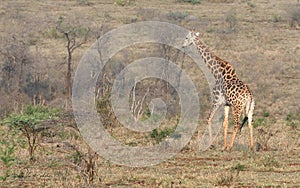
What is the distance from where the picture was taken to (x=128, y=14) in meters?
39.4

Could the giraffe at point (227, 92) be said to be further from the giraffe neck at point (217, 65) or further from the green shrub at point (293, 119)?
the green shrub at point (293, 119)

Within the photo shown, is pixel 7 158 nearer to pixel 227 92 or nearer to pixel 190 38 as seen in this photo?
pixel 227 92

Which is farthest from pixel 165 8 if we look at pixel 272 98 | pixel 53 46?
pixel 272 98

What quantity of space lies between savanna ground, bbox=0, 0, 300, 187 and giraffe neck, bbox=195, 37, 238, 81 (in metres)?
1.33

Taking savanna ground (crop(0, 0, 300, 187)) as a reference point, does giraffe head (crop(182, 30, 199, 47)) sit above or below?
above

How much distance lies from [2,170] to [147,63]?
16344 millimetres

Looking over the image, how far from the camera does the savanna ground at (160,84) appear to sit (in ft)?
34.6

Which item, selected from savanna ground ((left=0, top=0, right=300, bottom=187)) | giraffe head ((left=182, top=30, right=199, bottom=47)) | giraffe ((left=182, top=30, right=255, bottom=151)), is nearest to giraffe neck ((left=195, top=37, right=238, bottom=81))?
giraffe ((left=182, top=30, right=255, bottom=151))

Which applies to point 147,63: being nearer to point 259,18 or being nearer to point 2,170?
point 259,18

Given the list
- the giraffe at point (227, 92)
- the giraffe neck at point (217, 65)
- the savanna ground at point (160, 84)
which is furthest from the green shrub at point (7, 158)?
the giraffe neck at point (217, 65)

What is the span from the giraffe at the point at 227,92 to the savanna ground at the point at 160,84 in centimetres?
50

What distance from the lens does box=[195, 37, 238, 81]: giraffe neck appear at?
49.3 feet

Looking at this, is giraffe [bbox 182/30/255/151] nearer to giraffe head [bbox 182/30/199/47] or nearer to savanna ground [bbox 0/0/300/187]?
giraffe head [bbox 182/30/199/47]

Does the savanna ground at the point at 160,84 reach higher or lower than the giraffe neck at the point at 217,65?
lower
